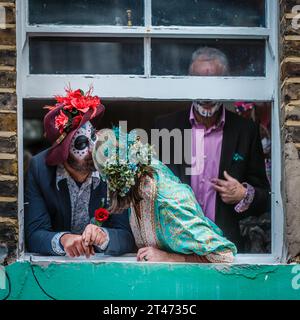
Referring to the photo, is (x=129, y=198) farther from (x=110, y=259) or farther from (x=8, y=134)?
(x=8, y=134)

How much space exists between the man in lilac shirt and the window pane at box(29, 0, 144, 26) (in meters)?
0.47

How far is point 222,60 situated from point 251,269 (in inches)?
52.1

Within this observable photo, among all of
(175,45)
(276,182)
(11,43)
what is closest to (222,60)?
(175,45)

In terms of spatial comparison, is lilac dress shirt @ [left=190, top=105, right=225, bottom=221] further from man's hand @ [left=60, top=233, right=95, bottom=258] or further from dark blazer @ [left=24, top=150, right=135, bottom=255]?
man's hand @ [left=60, top=233, right=95, bottom=258]

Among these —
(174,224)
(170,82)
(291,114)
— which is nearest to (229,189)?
(174,224)

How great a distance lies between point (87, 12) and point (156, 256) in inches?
62.4

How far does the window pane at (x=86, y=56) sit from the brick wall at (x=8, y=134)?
0.19m

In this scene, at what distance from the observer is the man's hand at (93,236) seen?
7.12m

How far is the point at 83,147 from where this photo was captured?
7203 mm

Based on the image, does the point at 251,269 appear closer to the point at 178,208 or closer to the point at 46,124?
the point at 178,208

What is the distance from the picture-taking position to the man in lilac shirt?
23.7 ft

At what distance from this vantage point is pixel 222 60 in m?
7.29

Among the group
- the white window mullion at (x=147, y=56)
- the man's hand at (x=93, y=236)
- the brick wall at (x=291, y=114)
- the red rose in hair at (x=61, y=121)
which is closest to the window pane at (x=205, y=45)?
the white window mullion at (x=147, y=56)

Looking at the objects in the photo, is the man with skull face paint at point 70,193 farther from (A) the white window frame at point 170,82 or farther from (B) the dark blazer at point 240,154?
(B) the dark blazer at point 240,154
